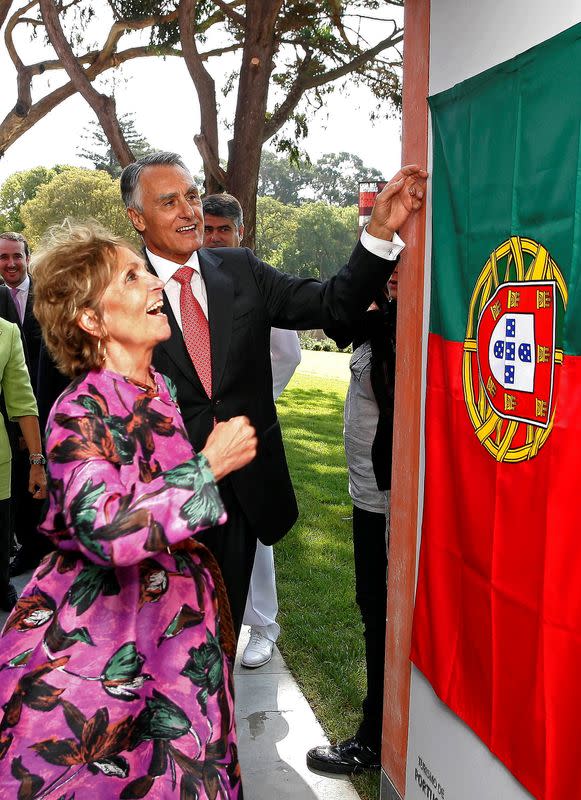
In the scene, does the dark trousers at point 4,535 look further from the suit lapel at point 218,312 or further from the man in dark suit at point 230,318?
the suit lapel at point 218,312

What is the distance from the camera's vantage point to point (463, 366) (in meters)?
2.48

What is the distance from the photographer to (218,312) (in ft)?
10.3

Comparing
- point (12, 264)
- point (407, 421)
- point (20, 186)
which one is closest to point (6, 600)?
point (12, 264)

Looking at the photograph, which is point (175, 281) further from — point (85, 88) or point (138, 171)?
point (85, 88)

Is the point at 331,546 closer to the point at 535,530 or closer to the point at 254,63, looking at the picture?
the point at 535,530

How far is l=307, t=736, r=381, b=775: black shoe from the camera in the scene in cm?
361

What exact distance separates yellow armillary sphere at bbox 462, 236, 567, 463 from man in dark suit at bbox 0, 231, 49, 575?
437 centimetres

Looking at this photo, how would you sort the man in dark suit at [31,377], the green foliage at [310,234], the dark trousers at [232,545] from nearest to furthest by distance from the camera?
the dark trousers at [232,545], the man in dark suit at [31,377], the green foliage at [310,234]

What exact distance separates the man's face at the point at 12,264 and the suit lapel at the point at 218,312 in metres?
3.42

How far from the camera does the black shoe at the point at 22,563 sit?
6.22 m

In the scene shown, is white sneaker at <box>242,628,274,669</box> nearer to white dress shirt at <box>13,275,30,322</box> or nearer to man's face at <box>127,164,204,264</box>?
man's face at <box>127,164,204,264</box>

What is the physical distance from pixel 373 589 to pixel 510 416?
1.55 meters

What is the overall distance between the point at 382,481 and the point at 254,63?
29.1 ft

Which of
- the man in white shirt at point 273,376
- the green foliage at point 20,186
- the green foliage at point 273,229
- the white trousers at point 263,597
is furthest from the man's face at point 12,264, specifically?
the green foliage at point 273,229
